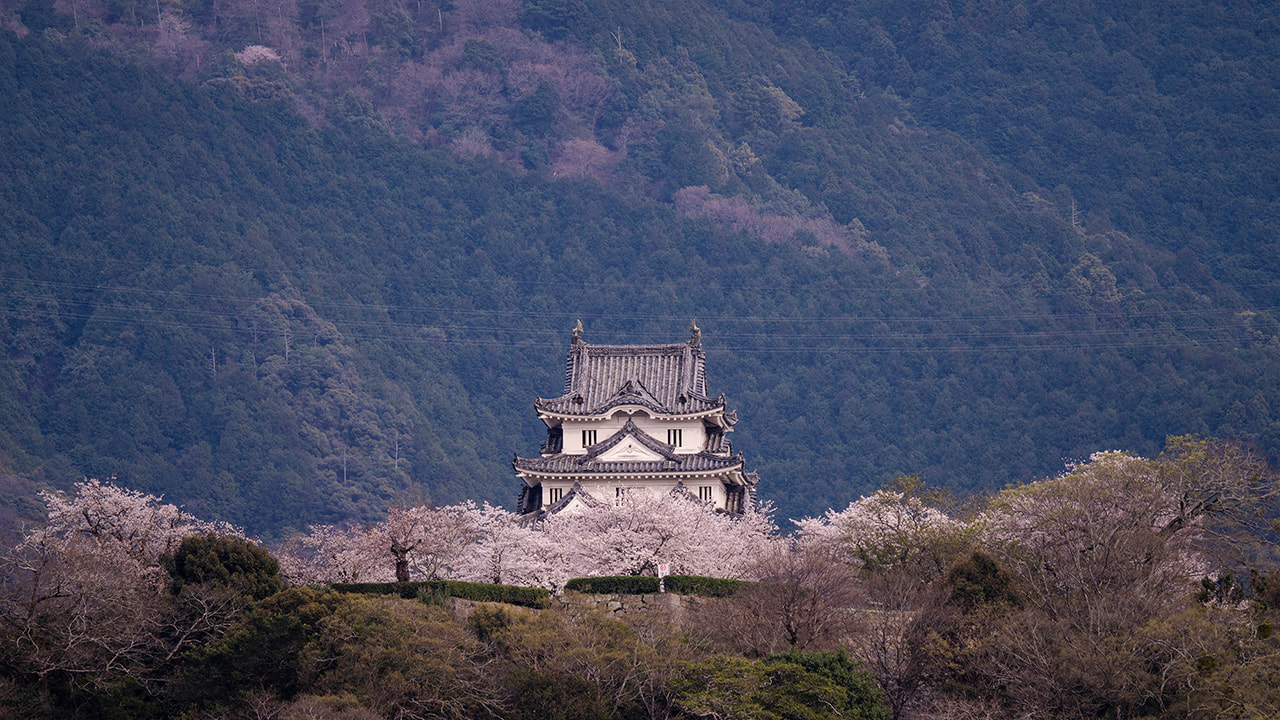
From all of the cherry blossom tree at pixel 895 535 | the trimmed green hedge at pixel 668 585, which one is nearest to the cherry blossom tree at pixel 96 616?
the trimmed green hedge at pixel 668 585

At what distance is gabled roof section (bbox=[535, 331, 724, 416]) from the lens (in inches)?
3007

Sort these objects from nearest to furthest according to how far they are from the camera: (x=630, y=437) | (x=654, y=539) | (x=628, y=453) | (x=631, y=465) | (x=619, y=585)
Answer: (x=619, y=585) < (x=654, y=539) < (x=631, y=465) < (x=628, y=453) < (x=630, y=437)

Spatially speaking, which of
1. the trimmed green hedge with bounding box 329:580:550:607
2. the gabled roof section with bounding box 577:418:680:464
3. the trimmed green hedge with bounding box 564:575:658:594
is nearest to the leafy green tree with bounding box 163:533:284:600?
the trimmed green hedge with bounding box 329:580:550:607

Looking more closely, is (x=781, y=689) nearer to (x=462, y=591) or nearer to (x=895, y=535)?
(x=462, y=591)

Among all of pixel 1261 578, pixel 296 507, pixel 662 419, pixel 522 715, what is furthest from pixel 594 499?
pixel 296 507

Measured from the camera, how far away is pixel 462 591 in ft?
183

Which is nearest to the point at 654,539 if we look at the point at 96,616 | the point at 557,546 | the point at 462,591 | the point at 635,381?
the point at 557,546

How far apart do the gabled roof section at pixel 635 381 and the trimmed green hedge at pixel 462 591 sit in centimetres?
2001

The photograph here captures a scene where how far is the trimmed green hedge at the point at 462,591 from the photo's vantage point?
182ft

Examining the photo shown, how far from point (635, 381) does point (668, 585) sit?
20.4 metres

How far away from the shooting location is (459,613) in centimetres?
5512

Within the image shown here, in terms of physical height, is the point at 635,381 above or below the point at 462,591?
above

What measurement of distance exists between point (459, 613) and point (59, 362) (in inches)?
5025

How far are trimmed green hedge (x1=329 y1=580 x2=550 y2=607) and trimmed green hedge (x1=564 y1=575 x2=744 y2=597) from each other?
221cm
